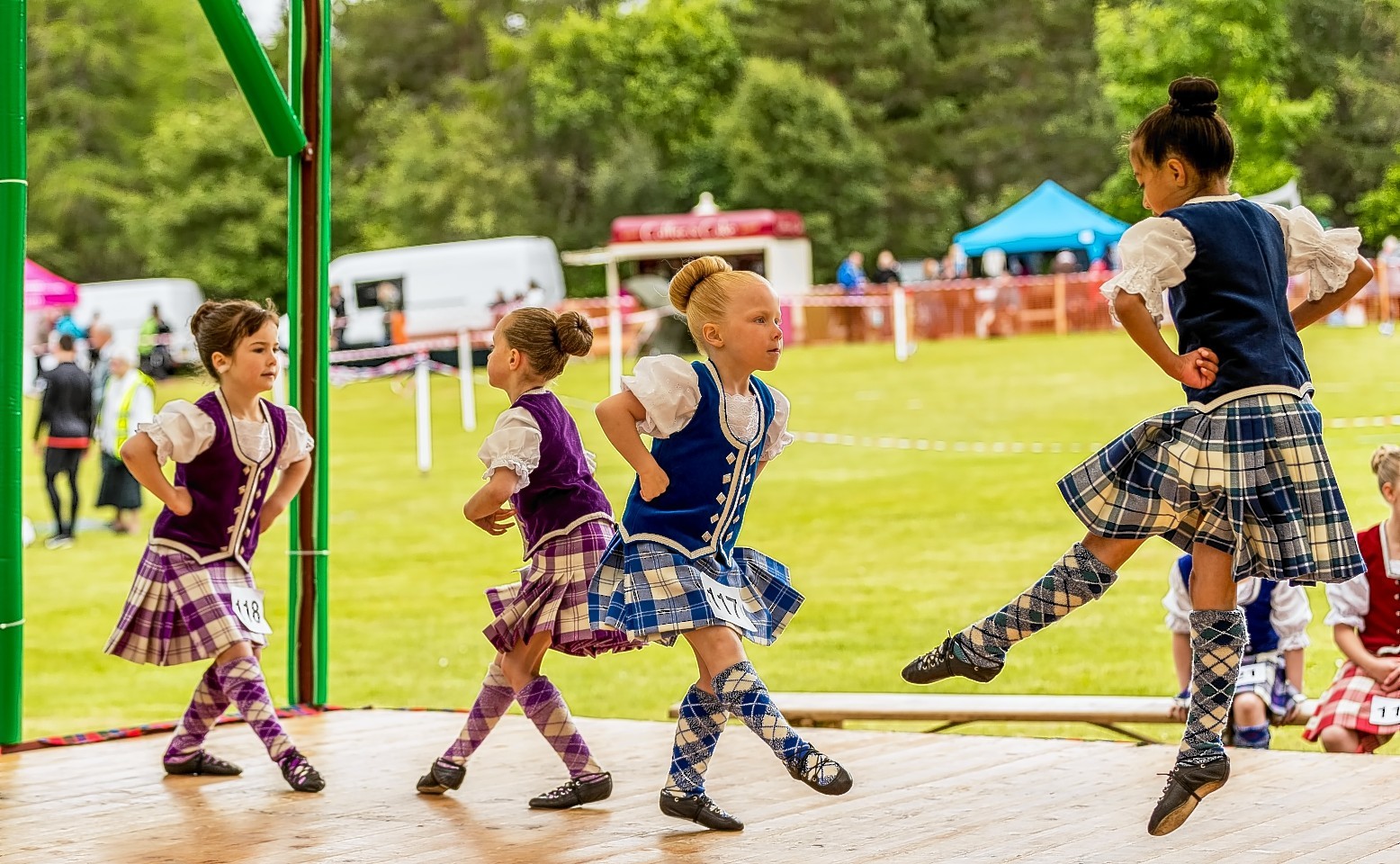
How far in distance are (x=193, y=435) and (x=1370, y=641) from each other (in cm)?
284

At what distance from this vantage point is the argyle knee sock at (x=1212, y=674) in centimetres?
298

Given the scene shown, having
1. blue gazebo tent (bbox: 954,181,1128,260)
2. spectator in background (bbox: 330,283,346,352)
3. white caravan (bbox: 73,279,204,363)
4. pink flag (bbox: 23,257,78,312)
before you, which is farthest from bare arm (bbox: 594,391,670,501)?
white caravan (bbox: 73,279,204,363)

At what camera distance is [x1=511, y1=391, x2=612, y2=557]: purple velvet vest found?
140 inches

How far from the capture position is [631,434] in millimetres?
3125

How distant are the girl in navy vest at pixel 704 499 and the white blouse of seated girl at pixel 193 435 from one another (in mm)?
1027

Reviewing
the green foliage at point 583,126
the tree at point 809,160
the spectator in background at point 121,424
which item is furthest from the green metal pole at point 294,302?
the tree at point 809,160

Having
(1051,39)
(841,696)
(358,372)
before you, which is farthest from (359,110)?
(841,696)

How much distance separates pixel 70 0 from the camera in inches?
1478

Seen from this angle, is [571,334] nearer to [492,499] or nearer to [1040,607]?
[492,499]

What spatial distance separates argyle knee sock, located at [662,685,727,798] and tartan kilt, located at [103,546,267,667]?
112 centimetres

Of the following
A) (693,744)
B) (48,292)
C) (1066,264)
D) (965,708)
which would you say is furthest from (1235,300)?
(48,292)

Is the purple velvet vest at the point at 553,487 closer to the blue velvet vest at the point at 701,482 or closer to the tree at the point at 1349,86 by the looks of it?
the blue velvet vest at the point at 701,482

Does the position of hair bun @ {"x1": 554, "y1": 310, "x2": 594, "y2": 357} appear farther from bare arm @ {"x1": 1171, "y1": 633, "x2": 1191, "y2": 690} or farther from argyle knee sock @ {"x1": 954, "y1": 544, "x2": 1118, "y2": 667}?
bare arm @ {"x1": 1171, "y1": 633, "x2": 1191, "y2": 690}

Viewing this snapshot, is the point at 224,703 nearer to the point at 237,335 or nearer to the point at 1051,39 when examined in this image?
the point at 237,335
